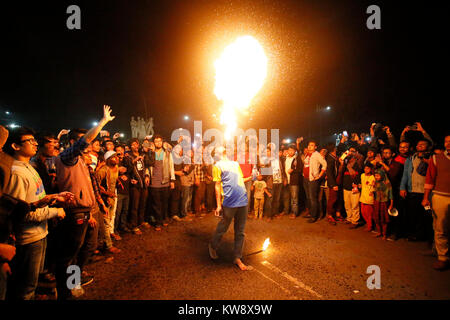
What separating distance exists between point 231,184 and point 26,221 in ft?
10.3

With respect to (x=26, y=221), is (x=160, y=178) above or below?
above

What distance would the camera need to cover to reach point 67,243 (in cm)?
318

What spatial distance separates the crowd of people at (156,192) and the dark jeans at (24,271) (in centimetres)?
1

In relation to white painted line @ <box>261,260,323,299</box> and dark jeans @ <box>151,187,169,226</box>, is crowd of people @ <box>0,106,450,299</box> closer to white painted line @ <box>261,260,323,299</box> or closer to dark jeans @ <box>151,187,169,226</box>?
dark jeans @ <box>151,187,169,226</box>

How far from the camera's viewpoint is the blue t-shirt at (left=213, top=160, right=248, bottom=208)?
14.0 feet

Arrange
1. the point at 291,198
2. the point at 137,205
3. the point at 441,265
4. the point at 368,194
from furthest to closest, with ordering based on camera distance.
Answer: the point at 291,198 < the point at 137,205 < the point at 368,194 < the point at 441,265

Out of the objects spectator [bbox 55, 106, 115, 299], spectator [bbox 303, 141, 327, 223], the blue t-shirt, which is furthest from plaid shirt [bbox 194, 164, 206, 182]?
spectator [bbox 55, 106, 115, 299]

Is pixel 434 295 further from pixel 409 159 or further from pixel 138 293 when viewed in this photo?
pixel 138 293

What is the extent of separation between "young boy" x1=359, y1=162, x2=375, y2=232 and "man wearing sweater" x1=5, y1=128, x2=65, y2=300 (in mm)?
7403

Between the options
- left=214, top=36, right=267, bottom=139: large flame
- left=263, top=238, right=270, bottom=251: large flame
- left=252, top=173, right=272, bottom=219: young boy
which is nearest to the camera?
left=263, top=238, right=270, bottom=251: large flame

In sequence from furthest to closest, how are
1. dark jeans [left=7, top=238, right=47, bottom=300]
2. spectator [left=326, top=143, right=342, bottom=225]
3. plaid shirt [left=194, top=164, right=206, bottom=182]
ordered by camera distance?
plaid shirt [left=194, top=164, right=206, bottom=182] → spectator [left=326, top=143, right=342, bottom=225] → dark jeans [left=7, top=238, right=47, bottom=300]

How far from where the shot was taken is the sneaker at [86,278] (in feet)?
12.0

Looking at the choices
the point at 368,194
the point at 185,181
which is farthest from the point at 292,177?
the point at 185,181

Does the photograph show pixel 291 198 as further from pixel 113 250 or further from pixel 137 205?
pixel 113 250
